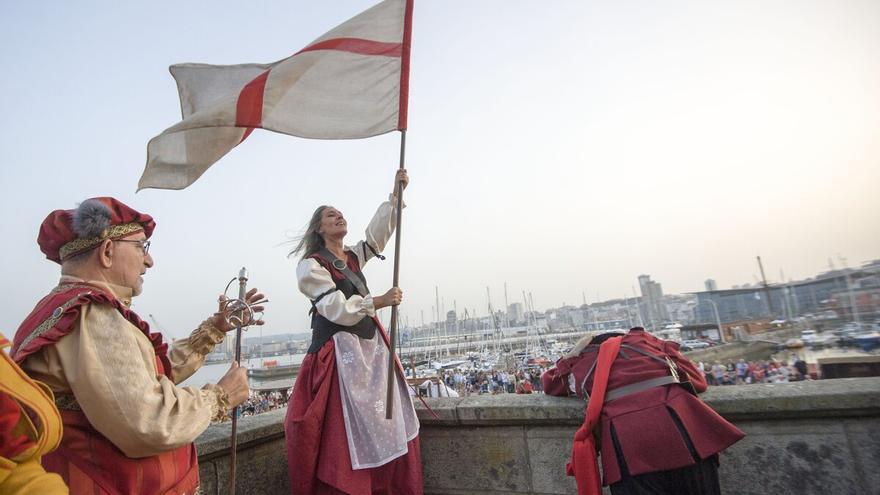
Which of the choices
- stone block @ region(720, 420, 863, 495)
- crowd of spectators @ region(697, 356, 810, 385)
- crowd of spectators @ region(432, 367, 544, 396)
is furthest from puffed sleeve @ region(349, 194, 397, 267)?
crowd of spectators @ region(432, 367, 544, 396)

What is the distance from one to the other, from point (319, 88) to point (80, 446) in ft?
8.45

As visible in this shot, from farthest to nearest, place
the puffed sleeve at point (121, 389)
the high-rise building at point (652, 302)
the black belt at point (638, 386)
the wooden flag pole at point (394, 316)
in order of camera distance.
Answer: the high-rise building at point (652, 302) < the wooden flag pole at point (394, 316) < the black belt at point (638, 386) < the puffed sleeve at point (121, 389)

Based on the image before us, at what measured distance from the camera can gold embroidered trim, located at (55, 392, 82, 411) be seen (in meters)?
1.32

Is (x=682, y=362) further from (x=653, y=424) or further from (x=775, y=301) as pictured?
(x=775, y=301)

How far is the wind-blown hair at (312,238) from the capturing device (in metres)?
3.18

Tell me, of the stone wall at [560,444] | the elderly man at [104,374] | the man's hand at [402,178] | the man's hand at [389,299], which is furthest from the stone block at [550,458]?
the elderly man at [104,374]

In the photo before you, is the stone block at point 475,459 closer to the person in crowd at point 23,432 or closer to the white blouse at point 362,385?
the white blouse at point 362,385

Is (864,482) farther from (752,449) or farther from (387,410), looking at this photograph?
(387,410)

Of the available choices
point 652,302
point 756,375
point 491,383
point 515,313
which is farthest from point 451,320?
point 756,375

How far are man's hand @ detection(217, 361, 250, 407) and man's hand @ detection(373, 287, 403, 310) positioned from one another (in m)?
0.90

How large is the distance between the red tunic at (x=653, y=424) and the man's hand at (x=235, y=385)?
1.85 meters

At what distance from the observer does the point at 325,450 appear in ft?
8.09

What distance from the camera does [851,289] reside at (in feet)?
77.3

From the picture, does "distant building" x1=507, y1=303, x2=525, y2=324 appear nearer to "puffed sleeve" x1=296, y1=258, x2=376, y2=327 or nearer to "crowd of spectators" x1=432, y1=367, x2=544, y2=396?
"crowd of spectators" x1=432, y1=367, x2=544, y2=396
